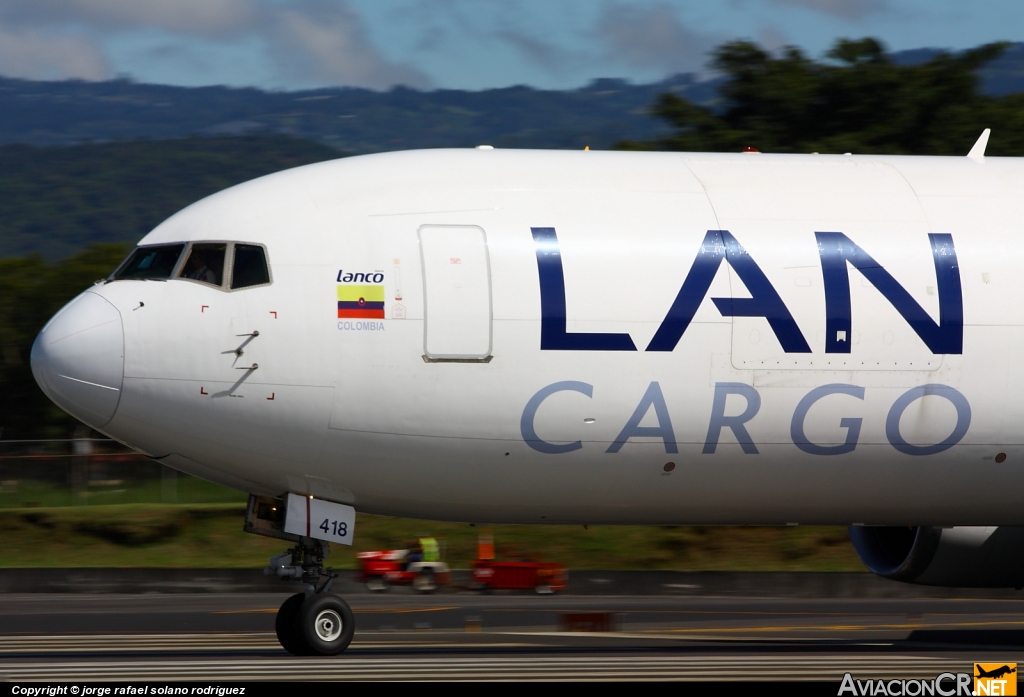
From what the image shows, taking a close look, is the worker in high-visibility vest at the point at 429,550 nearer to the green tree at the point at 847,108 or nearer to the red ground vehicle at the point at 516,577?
the red ground vehicle at the point at 516,577

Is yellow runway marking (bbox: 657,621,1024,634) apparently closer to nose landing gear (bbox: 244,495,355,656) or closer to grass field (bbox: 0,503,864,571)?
nose landing gear (bbox: 244,495,355,656)

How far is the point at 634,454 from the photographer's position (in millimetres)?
12898

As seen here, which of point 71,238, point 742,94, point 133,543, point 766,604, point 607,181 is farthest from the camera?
point 71,238

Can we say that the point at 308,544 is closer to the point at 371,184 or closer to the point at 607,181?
the point at 371,184

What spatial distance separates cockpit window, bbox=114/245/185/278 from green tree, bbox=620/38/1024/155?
Answer: 26026 millimetres

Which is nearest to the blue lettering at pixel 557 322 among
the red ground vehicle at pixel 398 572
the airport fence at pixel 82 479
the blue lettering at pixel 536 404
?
the blue lettering at pixel 536 404

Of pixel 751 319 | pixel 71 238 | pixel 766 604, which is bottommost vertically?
pixel 766 604

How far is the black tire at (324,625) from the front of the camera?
42.3 feet

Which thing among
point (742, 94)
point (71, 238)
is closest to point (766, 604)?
point (742, 94)

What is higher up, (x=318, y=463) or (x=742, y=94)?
(x=742, y=94)

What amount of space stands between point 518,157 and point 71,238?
167983 millimetres

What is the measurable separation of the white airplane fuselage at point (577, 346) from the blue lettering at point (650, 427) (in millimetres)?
22

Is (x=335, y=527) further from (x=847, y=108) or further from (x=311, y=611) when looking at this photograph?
(x=847, y=108)

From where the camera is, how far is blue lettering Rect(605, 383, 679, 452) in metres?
12.7
